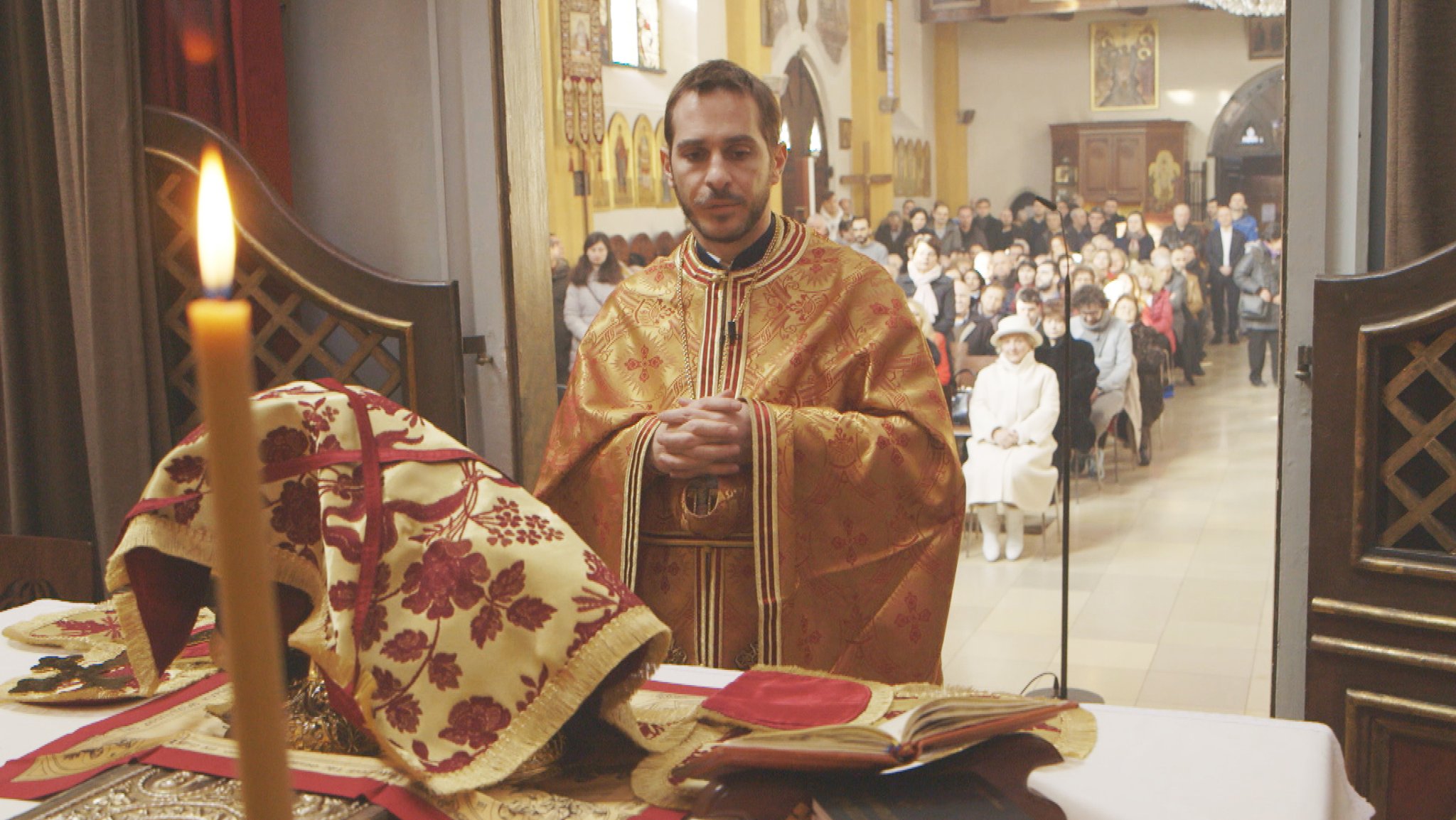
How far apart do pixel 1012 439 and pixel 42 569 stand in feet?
16.0

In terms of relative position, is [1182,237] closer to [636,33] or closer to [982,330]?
[982,330]

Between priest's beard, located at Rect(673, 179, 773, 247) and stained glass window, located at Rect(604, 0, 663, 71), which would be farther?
stained glass window, located at Rect(604, 0, 663, 71)

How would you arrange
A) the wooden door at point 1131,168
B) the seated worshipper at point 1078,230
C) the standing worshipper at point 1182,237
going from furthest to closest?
the wooden door at point 1131,168
the standing worshipper at point 1182,237
the seated worshipper at point 1078,230

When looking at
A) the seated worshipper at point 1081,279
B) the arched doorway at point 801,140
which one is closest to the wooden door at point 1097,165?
the arched doorway at point 801,140

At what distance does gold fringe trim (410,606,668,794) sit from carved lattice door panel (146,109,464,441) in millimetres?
1973

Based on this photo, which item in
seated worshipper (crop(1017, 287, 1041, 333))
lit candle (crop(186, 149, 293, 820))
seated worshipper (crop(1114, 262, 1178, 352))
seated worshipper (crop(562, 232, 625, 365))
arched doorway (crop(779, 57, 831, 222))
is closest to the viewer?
lit candle (crop(186, 149, 293, 820))

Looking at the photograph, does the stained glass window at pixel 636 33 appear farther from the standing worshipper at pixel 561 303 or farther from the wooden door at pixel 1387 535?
the wooden door at pixel 1387 535

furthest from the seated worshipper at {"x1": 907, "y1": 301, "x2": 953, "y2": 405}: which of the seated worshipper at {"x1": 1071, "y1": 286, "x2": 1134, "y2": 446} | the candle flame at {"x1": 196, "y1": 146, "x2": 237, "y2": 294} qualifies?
the candle flame at {"x1": 196, "y1": 146, "x2": 237, "y2": 294}

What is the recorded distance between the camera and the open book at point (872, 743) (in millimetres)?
1041

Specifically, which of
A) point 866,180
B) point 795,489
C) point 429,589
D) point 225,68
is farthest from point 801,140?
point 429,589

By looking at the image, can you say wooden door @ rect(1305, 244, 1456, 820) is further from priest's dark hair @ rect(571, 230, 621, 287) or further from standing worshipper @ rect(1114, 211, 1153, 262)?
standing worshipper @ rect(1114, 211, 1153, 262)

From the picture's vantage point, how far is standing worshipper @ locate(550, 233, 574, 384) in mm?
8336

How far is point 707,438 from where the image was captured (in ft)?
6.81

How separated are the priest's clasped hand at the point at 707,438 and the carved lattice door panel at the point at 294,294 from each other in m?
1.09
